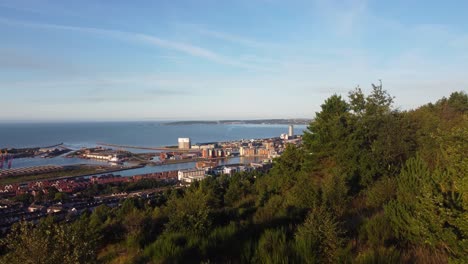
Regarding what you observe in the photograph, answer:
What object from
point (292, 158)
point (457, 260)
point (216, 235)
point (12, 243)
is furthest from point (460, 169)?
point (292, 158)

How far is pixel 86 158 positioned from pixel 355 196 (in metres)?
47.8

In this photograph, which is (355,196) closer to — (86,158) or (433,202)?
(433,202)

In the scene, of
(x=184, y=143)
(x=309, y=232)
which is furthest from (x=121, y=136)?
(x=309, y=232)

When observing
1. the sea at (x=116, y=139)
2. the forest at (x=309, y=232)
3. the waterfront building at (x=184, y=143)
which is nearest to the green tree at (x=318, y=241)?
the forest at (x=309, y=232)

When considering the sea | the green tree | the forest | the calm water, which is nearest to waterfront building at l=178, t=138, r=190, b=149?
the sea

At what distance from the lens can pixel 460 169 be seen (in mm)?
2869

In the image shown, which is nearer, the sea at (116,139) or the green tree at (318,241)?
the green tree at (318,241)

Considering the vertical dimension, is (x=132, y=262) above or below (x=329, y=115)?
below

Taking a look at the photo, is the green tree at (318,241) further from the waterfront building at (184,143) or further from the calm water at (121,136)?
the calm water at (121,136)

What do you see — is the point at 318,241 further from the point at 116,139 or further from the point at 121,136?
the point at 121,136

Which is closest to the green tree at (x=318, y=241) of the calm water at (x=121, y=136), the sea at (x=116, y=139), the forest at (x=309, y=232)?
the forest at (x=309, y=232)

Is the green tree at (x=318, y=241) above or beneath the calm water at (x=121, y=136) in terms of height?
above

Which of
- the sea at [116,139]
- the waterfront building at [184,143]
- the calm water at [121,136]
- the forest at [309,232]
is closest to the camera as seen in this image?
the forest at [309,232]

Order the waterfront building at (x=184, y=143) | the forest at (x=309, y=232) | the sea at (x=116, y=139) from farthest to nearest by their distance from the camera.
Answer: the waterfront building at (x=184, y=143), the sea at (x=116, y=139), the forest at (x=309, y=232)
